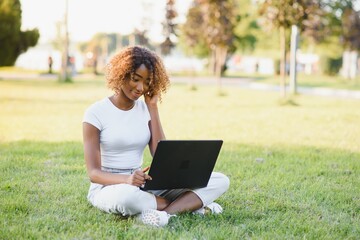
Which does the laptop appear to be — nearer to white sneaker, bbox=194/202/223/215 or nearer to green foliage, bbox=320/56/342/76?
white sneaker, bbox=194/202/223/215

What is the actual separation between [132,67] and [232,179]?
7.71 ft

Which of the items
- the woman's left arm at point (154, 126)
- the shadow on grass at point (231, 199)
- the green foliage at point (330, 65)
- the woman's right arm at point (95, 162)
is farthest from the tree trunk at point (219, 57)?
the woman's right arm at point (95, 162)

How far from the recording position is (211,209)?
15.5ft

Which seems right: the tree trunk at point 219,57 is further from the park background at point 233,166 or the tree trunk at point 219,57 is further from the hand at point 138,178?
the hand at point 138,178

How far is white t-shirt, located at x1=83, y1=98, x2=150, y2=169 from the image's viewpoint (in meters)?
4.47

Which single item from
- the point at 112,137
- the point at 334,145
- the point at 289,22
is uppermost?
the point at 289,22

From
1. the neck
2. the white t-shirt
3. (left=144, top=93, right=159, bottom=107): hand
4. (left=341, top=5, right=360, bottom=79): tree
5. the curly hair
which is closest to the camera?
the curly hair

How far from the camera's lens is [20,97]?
57.9 feet

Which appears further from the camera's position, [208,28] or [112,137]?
[208,28]

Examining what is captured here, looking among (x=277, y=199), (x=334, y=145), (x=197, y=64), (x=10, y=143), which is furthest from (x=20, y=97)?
(x=197, y=64)

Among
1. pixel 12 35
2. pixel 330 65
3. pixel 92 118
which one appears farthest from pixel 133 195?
pixel 330 65

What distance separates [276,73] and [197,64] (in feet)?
109

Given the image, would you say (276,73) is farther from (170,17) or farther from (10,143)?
(10,143)

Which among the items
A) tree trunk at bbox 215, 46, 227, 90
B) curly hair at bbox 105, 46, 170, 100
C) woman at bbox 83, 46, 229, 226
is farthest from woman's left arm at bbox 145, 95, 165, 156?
tree trunk at bbox 215, 46, 227, 90
